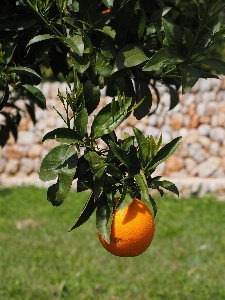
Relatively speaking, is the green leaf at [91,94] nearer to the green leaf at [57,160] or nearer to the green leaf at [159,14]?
the green leaf at [57,160]

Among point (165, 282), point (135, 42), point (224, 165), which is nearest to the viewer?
point (135, 42)

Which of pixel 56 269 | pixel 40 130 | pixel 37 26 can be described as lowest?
pixel 40 130

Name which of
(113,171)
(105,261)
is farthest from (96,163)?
(105,261)

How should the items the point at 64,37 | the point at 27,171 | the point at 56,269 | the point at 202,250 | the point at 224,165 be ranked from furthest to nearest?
the point at 27,171 → the point at 224,165 → the point at 202,250 → the point at 56,269 → the point at 64,37

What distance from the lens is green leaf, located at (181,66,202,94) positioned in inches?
38.4

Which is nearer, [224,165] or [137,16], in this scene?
[137,16]

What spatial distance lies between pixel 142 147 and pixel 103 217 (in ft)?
0.50

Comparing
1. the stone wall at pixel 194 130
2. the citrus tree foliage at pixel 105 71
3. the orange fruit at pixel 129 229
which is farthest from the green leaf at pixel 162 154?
the stone wall at pixel 194 130

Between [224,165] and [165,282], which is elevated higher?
[165,282]

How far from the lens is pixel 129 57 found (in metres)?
1.03

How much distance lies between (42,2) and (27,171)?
6.43 meters

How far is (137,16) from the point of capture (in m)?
1.11

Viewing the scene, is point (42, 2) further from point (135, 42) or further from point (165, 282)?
point (165, 282)

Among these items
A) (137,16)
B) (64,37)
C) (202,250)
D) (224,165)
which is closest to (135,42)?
(137,16)
